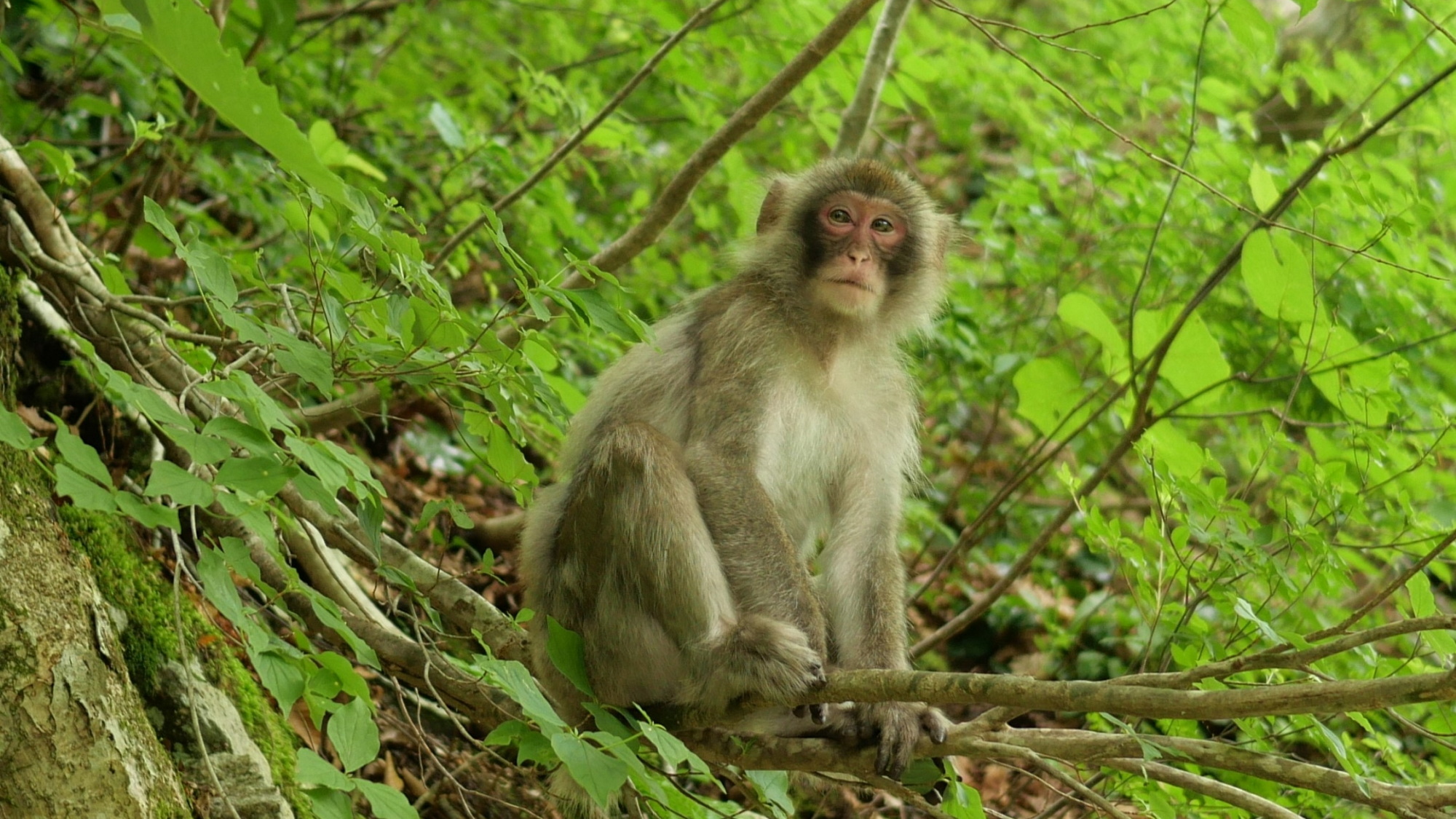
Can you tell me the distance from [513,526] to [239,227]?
152 inches

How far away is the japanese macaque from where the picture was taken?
14.2 ft

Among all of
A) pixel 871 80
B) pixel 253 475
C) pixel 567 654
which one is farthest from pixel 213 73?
pixel 871 80

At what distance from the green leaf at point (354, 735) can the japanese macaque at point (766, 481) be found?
154 cm

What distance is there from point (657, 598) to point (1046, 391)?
201cm

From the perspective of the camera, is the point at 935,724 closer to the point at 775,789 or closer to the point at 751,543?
the point at 775,789

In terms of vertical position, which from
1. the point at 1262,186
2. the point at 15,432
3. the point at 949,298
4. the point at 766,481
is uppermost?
the point at 1262,186

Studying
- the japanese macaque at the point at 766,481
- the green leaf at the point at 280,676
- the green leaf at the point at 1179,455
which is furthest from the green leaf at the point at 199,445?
the green leaf at the point at 1179,455

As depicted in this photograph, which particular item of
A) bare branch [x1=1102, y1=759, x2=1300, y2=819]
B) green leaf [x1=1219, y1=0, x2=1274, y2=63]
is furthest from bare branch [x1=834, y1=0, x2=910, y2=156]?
bare branch [x1=1102, y1=759, x2=1300, y2=819]

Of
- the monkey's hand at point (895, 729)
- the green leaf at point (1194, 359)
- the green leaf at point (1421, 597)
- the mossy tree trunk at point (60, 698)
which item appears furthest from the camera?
the green leaf at point (1194, 359)

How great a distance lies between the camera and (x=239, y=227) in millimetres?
8977

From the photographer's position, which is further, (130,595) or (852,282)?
(852,282)

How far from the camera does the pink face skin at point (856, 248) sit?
5242 mm

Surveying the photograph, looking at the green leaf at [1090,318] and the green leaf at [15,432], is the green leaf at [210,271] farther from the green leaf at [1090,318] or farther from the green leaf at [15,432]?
the green leaf at [1090,318]

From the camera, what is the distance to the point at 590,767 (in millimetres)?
2916
